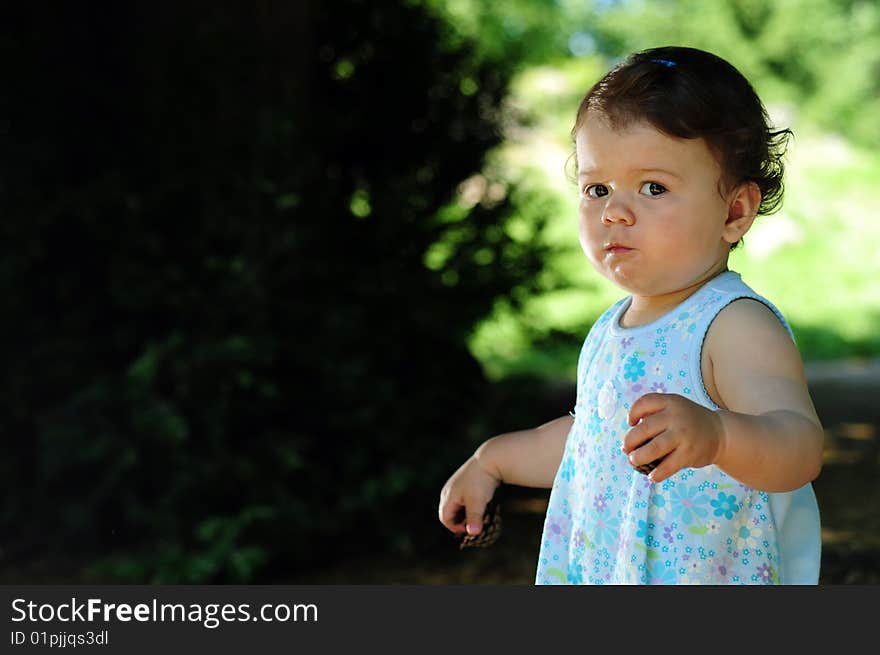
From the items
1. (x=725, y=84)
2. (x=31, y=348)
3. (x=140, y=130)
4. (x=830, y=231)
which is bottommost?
(x=725, y=84)

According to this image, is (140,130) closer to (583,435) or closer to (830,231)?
(583,435)

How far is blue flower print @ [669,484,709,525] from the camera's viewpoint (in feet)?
6.38

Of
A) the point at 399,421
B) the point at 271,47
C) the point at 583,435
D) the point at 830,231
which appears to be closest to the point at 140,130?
the point at 271,47

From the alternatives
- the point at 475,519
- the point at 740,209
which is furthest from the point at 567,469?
the point at 740,209

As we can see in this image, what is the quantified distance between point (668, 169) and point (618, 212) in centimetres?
11

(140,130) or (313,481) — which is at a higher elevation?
(140,130)

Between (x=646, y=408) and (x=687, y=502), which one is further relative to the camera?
(x=687, y=502)

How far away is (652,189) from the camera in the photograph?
198 centimetres

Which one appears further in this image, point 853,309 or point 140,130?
point 853,309

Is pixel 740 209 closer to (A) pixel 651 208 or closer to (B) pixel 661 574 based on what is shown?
(A) pixel 651 208

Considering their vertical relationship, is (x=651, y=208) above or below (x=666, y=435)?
above

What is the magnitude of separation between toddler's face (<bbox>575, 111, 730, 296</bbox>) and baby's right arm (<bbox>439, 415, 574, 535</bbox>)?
0.42 meters

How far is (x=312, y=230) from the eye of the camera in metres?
5.01

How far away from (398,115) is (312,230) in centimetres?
96
